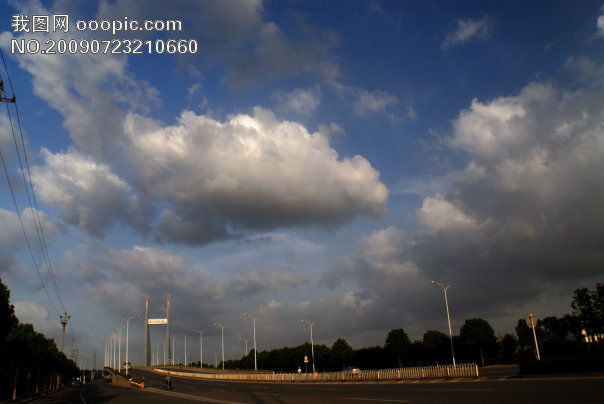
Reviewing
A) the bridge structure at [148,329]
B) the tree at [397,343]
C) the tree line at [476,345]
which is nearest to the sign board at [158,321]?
the bridge structure at [148,329]

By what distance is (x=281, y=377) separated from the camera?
2222 inches

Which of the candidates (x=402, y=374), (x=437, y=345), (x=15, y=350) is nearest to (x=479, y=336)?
(x=437, y=345)

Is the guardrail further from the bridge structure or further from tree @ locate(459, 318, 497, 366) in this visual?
the bridge structure

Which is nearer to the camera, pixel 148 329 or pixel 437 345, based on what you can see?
pixel 437 345

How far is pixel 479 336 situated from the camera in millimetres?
74750

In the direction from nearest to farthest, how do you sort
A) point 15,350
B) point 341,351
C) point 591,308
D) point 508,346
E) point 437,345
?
1. point 15,350
2. point 591,308
3. point 437,345
4. point 508,346
5. point 341,351

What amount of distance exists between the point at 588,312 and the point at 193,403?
201 ft

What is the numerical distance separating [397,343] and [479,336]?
1651 cm

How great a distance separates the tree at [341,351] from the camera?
97.9 m

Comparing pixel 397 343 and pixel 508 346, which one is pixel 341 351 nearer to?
pixel 397 343

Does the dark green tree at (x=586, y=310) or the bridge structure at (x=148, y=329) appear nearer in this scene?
the dark green tree at (x=586, y=310)

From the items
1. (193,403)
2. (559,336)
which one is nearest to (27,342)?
(193,403)

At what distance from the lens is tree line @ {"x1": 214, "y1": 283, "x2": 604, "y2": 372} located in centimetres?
6225

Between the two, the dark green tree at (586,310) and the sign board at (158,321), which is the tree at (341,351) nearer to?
the dark green tree at (586,310)
